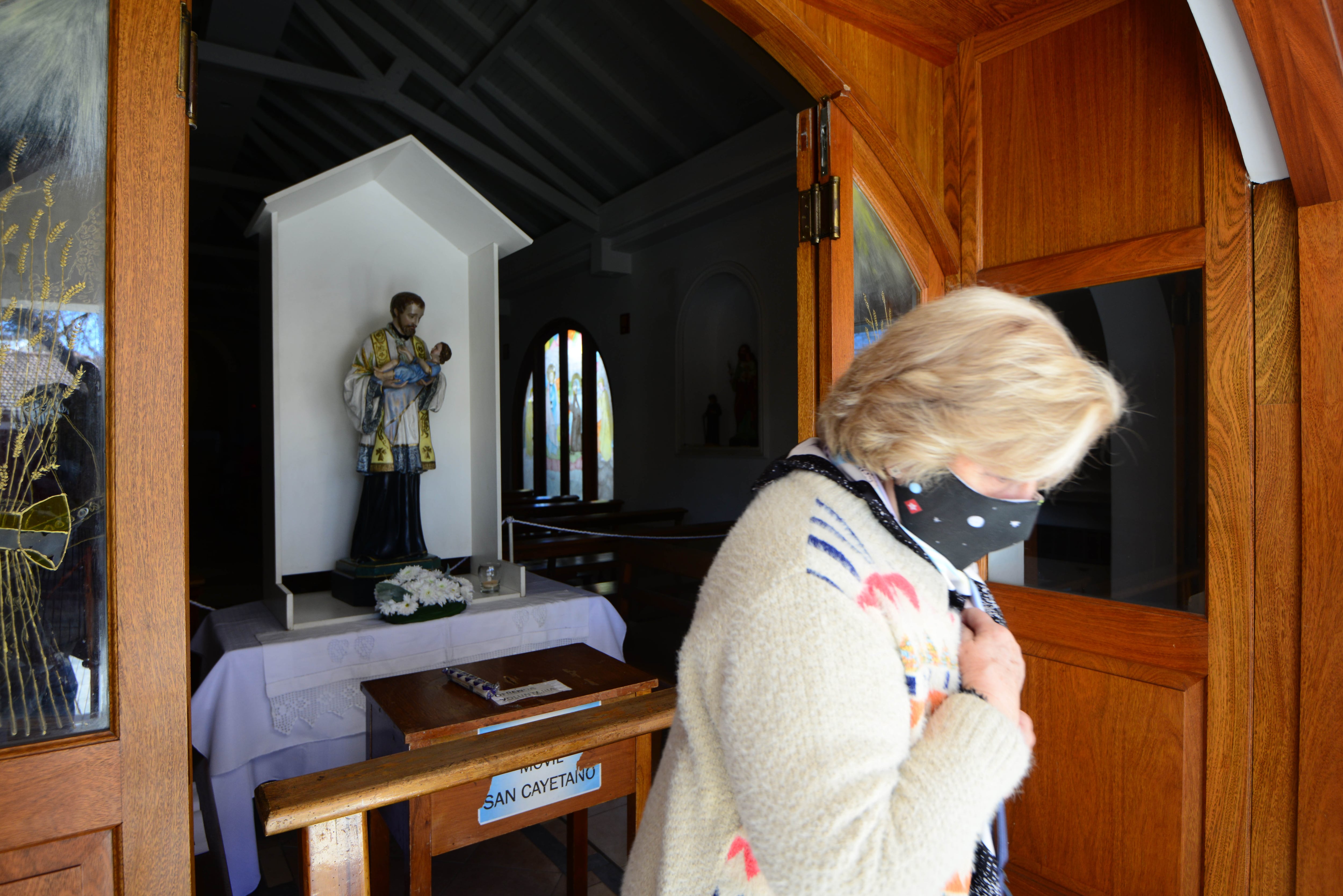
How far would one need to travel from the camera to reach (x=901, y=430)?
927 millimetres

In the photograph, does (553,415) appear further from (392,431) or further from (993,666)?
(993,666)

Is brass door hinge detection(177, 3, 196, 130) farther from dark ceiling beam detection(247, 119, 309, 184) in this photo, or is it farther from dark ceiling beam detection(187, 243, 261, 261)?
dark ceiling beam detection(187, 243, 261, 261)

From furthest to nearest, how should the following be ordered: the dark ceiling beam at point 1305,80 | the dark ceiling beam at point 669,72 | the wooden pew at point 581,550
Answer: the dark ceiling beam at point 669,72 → the wooden pew at point 581,550 → the dark ceiling beam at point 1305,80

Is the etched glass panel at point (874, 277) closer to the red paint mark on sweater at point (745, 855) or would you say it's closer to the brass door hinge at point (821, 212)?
the brass door hinge at point (821, 212)

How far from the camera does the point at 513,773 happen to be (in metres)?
1.95

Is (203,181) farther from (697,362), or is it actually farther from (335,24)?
(697,362)

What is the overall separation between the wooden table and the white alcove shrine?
107 centimetres

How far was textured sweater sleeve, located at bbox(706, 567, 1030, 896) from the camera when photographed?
77 cm

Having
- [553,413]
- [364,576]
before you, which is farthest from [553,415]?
[364,576]

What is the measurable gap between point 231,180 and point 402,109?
304 cm

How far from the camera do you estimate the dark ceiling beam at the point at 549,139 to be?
7.32 m

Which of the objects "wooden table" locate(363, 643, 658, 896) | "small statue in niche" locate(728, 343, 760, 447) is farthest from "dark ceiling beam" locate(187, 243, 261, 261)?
"wooden table" locate(363, 643, 658, 896)

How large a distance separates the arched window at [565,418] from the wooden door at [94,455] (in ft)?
26.7

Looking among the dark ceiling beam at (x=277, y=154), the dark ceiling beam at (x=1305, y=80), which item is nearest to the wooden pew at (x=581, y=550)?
the dark ceiling beam at (x=1305, y=80)
